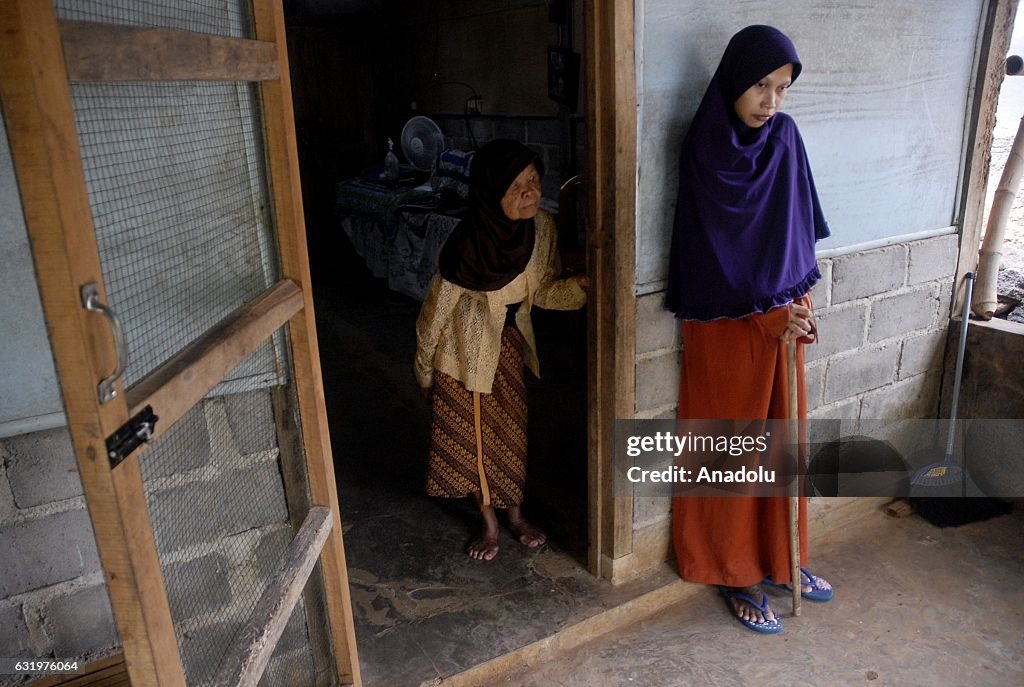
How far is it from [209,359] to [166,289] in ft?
0.75

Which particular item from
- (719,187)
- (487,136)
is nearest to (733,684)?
(719,187)

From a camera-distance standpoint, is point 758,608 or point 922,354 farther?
point 922,354

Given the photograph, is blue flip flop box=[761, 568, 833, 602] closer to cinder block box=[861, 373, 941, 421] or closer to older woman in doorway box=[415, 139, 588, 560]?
cinder block box=[861, 373, 941, 421]

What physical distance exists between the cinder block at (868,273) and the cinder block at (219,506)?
211 centimetres

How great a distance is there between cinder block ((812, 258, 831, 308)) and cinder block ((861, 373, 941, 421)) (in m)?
0.60

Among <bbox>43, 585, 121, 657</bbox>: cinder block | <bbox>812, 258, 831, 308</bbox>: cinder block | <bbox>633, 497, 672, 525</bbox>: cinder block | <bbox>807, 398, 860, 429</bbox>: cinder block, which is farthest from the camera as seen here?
<bbox>807, 398, 860, 429</bbox>: cinder block

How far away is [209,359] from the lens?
1.26m

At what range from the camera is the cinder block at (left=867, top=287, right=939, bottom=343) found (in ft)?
9.78

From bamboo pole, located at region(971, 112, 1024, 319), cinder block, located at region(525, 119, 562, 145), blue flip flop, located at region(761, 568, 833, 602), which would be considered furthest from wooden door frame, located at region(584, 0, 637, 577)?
cinder block, located at region(525, 119, 562, 145)

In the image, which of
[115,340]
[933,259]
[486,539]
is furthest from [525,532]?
[115,340]

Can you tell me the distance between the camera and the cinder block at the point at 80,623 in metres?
1.66

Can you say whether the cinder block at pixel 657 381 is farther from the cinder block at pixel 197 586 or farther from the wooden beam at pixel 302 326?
the cinder block at pixel 197 586

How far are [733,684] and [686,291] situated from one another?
125 centimetres

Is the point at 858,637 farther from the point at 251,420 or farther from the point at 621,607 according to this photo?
the point at 251,420
